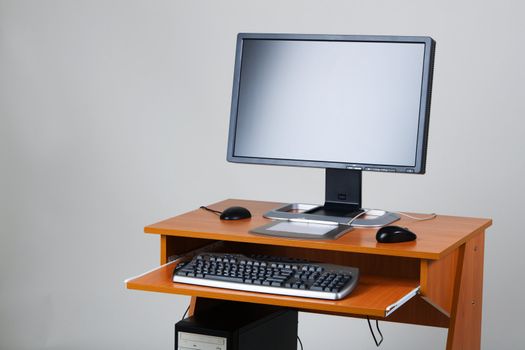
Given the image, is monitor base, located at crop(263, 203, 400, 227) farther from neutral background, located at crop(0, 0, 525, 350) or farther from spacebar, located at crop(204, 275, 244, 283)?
neutral background, located at crop(0, 0, 525, 350)

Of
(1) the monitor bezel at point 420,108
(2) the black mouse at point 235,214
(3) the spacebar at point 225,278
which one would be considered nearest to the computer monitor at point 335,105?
(1) the monitor bezel at point 420,108

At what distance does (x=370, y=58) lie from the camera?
267 cm

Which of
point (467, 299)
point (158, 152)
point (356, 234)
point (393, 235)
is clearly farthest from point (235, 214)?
point (158, 152)

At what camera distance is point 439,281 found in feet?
8.11

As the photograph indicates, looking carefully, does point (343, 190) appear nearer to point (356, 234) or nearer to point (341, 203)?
point (341, 203)

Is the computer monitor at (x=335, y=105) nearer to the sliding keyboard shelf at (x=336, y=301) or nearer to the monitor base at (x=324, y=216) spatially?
the monitor base at (x=324, y=216)

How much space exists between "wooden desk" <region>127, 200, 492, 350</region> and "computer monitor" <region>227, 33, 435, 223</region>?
0.18 metres

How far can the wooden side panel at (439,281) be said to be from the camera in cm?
236

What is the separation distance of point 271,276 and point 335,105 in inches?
22.8

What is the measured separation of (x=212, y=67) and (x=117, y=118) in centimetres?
49

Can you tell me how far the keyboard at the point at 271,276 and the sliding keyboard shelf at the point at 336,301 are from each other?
2 cm

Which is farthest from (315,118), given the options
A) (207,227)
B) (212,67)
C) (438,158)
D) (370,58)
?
(212,67)

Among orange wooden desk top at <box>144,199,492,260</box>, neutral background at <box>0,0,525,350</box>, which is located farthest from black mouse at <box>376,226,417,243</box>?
neutral background at <box>0,0,525,350</box>

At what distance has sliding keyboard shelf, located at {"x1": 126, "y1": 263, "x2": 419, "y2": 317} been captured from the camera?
2223mm
